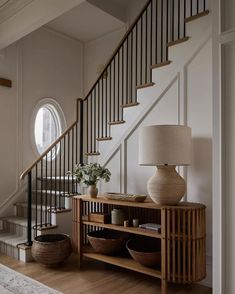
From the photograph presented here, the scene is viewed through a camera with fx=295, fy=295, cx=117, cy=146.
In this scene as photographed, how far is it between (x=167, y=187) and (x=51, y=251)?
1551 mm

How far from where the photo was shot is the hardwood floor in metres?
2.78

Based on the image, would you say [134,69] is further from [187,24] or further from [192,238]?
[192,238]

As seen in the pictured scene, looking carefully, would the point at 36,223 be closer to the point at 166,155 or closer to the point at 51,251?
the point at 51,251

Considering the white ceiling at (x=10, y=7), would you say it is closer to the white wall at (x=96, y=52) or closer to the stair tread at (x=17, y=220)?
the white wall at (x=96, y=52)

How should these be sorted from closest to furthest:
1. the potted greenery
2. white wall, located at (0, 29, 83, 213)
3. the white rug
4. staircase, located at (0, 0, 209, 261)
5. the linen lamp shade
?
the linen lamp shade, the white rug, the potted greenery, staircase, located at (0, 0, 209, 261), white wall, located at (0, 29, 83, 213)

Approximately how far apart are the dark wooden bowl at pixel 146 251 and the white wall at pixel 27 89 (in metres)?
2.42

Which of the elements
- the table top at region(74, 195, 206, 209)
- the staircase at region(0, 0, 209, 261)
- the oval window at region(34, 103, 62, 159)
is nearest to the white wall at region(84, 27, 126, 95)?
the staircase at region(0, 0, 209, 261)

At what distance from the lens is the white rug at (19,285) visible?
2723mm

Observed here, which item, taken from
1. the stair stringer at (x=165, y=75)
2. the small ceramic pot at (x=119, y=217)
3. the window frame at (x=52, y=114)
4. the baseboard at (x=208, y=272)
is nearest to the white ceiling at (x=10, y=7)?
the window frame at (x=52, y=114)

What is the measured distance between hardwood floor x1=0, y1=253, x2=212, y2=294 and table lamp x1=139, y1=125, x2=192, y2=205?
87cm

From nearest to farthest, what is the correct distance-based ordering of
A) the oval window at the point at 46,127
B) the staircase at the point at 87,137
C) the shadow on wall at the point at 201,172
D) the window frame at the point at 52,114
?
the shadow on wall at the point at 201,172 → the staircase at the point at 87,137 → the window frame at the point at 52,114 → the oval window at the point at 46,127

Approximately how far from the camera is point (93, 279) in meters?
3.04

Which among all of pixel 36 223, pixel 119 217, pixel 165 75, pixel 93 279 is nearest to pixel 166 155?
pixel 119 217

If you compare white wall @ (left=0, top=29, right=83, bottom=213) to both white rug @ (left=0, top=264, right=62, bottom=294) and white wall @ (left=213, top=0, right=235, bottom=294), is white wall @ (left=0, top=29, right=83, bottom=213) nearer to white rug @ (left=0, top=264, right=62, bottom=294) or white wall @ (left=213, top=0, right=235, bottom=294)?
white rug @ (left=0, top=264, right=62, bottom=294)
